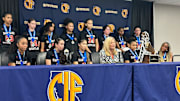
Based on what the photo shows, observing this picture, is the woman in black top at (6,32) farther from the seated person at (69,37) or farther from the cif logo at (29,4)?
the seated person at (69,37)

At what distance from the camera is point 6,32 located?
4266 mm

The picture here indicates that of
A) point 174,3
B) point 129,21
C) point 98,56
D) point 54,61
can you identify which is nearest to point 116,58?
point 98,56

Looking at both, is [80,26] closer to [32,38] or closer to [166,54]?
[32,38]

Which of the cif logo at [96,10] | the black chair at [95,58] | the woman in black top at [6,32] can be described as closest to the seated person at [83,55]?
the black chair at [95,58]

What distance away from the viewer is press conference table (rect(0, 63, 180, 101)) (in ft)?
5.07

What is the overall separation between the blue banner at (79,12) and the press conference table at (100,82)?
3502mm

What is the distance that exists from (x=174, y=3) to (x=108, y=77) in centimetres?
647

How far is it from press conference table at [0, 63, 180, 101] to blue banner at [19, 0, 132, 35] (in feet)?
11.5

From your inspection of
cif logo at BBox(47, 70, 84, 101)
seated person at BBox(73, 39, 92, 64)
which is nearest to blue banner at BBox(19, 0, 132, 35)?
seated person at BBox(73, 39, 92, 64)

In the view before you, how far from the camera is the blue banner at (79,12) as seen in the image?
16.3ft

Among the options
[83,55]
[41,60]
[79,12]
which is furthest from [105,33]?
[41,60]

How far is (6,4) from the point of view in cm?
467

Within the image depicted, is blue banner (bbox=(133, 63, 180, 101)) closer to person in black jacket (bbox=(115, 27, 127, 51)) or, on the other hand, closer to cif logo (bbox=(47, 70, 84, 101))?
cif logo (bbox=(47, 70, 84, 101))

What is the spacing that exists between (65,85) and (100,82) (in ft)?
1.07
